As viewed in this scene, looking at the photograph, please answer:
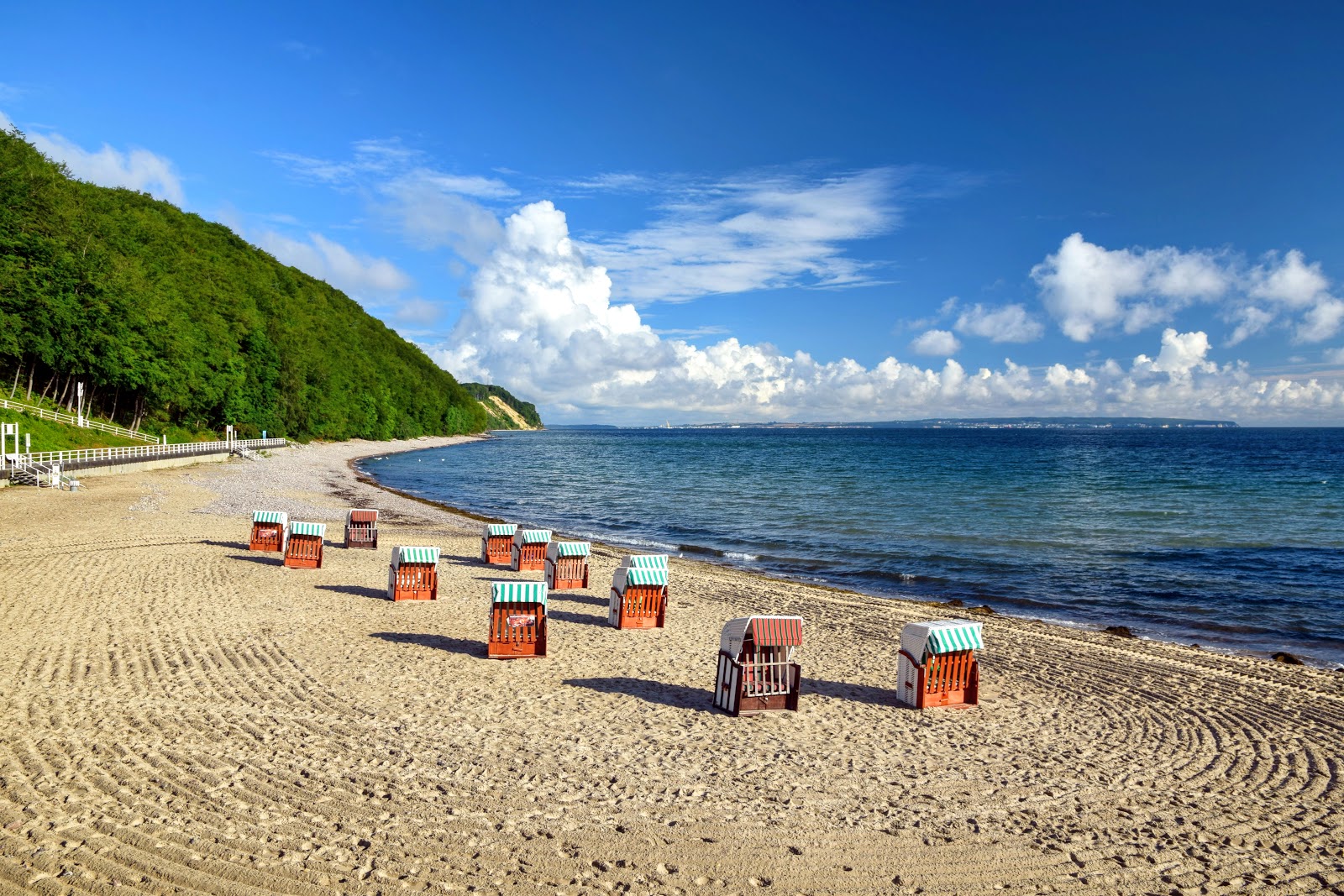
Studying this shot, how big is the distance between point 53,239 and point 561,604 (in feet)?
168

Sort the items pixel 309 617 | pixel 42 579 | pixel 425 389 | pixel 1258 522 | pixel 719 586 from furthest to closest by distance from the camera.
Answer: pixel 425 389
pixel 1258 522
pixel 719 586
pixel 42 579
pixel 309 617

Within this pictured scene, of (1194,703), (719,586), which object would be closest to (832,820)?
(1194,703)

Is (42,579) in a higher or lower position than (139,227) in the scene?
lower

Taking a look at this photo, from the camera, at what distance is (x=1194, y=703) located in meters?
11.4

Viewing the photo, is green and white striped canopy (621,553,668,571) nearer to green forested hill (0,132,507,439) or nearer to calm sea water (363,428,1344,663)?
calm sea water (363,428,1344,663)

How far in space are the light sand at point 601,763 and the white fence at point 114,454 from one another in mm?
27112

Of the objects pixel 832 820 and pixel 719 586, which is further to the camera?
pixel 719 586

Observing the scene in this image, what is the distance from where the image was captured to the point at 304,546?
19.7 metres

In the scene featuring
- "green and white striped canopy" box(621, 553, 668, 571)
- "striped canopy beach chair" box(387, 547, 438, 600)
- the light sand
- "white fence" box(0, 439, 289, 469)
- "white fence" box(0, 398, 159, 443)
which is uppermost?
"white fence" box(0, 398, 159, 443)

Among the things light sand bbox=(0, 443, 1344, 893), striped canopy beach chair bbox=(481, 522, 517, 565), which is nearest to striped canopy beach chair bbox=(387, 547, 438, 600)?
light sand bbox=(0, 443, 1344, 893)

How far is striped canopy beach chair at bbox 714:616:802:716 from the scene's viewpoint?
1020 centimetres

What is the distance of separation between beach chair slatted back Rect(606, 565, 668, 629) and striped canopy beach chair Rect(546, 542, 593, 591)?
3.26 m

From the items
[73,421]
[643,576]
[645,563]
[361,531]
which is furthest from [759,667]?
[73,421]

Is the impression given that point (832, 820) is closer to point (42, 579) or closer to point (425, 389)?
point (42, 579)
